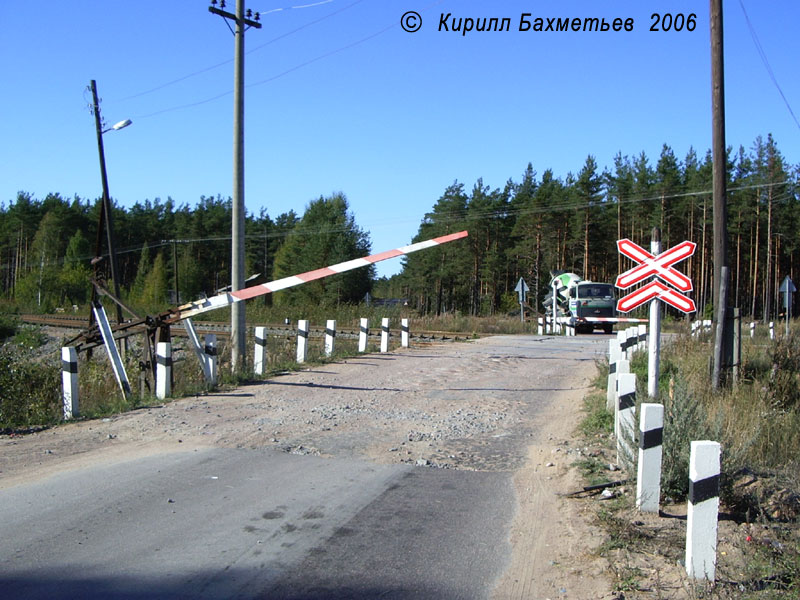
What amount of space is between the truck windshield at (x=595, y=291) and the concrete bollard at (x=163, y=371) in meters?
28.6

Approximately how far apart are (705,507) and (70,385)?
8338 millimetres

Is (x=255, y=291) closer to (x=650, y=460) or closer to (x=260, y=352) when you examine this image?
(x=260, y=352)

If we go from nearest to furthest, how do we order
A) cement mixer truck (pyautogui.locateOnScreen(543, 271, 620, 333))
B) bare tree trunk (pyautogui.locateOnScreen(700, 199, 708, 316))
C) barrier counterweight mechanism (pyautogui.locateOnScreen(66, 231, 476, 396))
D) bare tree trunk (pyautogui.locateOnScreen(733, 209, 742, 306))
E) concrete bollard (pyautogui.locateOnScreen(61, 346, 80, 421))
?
concrete bollard (pyautogui.locateOnScreen(61, 346, 80, 421)) < barrier counterweight mechanism (pyautogui.locateOnScreen(66, 231, 476, 396)) < cement mixer truck (pyautogui.locateOnScreen(543, 271, 620, 333)) < bare tree trunk (pyautogui.locateOnScreen(700, 199, 708, 316)) < bare tree trunk (pyautogui.locateOnScreen(733, 209, 742, 306))

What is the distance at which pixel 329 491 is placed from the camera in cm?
591

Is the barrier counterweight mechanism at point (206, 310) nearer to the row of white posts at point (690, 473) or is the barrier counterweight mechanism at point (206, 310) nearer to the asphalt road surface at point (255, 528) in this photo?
the asphalt road surface at point (255, 528)

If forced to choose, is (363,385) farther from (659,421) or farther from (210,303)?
(659,421)

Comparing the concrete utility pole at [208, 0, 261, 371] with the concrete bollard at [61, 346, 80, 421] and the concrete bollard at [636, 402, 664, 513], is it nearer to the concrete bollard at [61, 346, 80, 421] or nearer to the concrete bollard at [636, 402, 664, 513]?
the concrete bollard at [61, 346, 80, 421]

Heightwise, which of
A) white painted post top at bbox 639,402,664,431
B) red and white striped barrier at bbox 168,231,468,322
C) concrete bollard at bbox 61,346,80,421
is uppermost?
red and white striped barrier at bbox 168,231,468,322

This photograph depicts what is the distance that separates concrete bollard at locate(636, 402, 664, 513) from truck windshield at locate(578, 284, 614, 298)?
3173 cm

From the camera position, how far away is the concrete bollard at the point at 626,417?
6.27 m

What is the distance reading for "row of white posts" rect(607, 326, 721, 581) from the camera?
4039 mm

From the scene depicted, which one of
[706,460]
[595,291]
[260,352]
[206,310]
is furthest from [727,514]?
[595,291]

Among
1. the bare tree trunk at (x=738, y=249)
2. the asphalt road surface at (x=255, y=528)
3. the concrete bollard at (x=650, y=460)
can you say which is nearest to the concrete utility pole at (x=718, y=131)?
the asphalt road surface at (x=255, y=528)

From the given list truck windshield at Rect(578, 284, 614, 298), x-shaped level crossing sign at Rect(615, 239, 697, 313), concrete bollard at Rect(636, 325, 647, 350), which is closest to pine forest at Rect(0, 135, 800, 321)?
truck windshield at Rect(578, 284, 614, 298)
